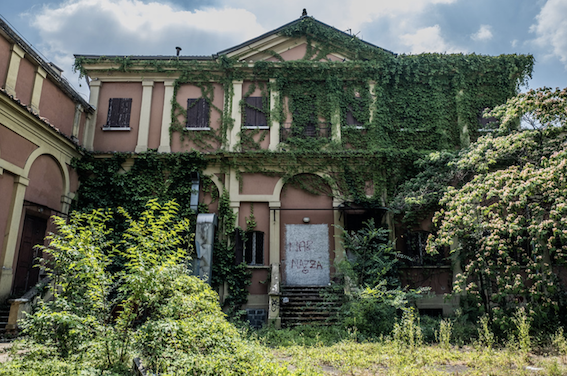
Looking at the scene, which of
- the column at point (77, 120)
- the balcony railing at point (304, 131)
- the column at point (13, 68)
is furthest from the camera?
the balcony railing at point (304, 131)

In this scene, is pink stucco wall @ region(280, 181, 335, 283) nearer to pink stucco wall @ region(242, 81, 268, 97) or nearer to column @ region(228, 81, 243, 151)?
column @ region(228, 81, 243, 151)

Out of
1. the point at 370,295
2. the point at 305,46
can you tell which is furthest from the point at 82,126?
the point at 370,295

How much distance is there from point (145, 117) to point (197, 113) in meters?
2.00

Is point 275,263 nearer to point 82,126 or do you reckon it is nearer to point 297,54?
point 297,54

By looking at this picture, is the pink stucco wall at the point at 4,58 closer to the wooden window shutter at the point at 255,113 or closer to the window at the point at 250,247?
the wooden window shutter at the point at 255,113

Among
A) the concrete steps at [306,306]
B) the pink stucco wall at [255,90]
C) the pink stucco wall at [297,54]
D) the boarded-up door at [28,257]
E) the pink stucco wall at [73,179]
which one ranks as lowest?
the concrete steps at [306,306]

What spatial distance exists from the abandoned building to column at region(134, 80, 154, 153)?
46mm

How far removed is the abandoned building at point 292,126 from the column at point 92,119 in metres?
0.04

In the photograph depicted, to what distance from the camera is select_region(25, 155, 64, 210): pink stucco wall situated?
503 inches

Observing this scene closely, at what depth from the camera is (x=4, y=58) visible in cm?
1155

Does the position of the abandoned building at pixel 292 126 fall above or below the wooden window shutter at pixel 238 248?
above

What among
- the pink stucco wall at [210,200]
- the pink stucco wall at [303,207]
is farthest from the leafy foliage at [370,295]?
the pink stucco wall at [210,200]

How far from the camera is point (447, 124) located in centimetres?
1584

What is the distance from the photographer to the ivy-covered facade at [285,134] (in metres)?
14.8
